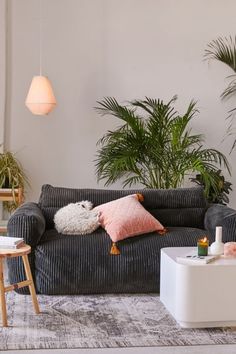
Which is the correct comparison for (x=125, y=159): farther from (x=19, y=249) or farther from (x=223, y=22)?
(x=19, y=249)

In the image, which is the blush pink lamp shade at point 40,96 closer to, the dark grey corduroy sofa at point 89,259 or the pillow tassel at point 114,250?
the dark grey corduroy sofa at point 89,259

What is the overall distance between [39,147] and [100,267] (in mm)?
2490

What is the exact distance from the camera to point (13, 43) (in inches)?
245

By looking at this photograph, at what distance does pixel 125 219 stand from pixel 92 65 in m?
2.51

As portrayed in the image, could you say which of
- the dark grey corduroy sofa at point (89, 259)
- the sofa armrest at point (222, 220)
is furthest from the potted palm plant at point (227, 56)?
the dark grey corduroy sofa at point (89, 259)

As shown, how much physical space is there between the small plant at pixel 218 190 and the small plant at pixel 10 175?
67.1 inches

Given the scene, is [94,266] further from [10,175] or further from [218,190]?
[218,190]

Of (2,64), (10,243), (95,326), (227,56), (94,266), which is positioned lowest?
(95,326)

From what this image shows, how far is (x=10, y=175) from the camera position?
230 inches

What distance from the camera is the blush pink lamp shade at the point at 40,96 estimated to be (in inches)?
223

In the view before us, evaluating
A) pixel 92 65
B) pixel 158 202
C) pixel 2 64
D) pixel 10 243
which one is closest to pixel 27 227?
pixel 10 243

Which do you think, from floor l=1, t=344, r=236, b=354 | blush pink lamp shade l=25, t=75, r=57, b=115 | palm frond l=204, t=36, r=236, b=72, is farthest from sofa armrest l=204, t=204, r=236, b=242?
palm frond l=204, t=36, r=236, b=72

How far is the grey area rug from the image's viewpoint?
10.5 ft

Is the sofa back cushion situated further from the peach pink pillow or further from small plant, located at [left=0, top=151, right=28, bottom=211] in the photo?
small plant, located at [left=0, top=151, right=28, bottom=211]
